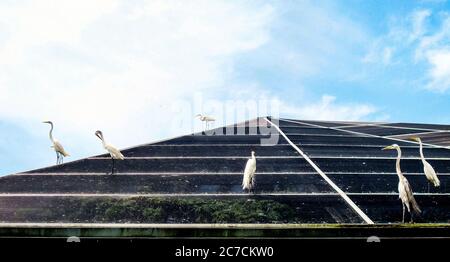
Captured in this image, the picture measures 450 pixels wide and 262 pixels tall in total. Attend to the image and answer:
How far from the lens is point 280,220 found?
8.83 metres

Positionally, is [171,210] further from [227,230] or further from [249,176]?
[249,176]

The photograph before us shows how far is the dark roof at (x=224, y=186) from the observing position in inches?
362

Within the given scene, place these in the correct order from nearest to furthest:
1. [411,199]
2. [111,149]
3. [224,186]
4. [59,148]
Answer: [411,199] < [224,186] < [111,149] < [59,148]

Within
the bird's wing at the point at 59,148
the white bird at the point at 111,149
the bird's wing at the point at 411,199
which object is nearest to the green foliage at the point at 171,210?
the bird's wing at the point at 411,199

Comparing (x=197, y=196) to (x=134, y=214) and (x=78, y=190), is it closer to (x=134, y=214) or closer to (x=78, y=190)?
(x=134, y=214)

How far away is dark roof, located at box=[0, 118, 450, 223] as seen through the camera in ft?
30.2

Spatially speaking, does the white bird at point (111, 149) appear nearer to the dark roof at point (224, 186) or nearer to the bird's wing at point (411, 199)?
the dark roof at point (224, 186)

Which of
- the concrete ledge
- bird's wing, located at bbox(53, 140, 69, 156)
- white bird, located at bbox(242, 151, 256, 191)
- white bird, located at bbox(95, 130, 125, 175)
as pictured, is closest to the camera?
the concrete ledge

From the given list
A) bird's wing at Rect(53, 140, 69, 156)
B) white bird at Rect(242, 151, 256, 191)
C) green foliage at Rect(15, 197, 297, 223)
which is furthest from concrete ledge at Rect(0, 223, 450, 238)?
bird's wing at Rect(53, 140, 69, 156)

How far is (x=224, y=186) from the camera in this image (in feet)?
37.5

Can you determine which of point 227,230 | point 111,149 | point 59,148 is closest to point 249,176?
point 227,230

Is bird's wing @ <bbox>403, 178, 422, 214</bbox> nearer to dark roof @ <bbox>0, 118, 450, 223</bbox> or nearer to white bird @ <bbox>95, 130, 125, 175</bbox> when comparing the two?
dark roof @ <bbox>0, 118, 450, 223</bbox>
